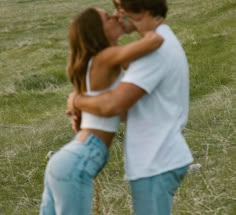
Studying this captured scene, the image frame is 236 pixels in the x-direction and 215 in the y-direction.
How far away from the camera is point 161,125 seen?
4.32m

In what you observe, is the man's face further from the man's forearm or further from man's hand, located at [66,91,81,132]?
man's hand, located at [66,91,81,132]

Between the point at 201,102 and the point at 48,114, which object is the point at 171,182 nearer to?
the point at 201,102

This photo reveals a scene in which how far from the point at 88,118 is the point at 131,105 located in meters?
0.40

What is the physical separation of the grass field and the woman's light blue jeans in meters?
2.25

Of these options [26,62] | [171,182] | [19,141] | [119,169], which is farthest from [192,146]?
[26,62]

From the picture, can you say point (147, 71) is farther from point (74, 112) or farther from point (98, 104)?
point (74, 112)

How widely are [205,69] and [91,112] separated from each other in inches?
443

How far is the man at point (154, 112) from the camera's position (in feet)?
13.8

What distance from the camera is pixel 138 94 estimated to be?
4.18m

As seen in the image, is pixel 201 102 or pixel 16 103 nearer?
pixel 201 102

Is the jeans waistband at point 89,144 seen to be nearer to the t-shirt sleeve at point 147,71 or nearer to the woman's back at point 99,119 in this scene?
the woman's back at point 99,119

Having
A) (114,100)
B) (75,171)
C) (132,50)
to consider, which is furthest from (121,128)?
(132,50)

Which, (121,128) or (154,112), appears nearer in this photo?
(154,112)

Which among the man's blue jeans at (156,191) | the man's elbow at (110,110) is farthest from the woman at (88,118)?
the man's blue jeans at (156,191)
